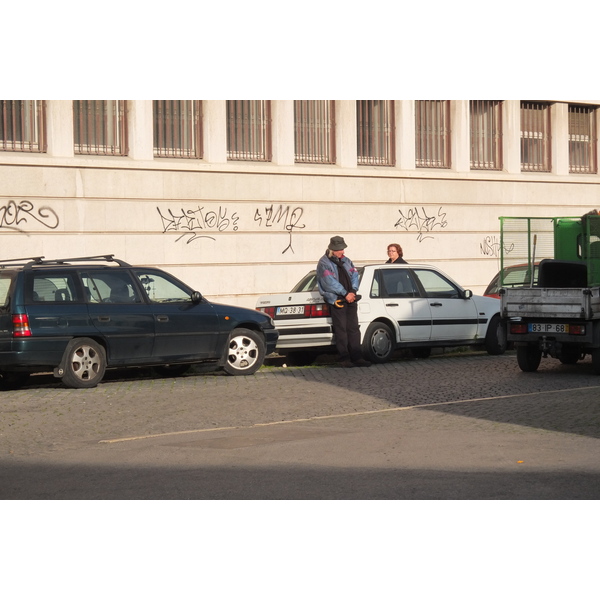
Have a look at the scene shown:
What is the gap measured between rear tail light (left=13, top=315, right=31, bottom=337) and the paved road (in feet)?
2.59

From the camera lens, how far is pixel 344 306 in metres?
16.6

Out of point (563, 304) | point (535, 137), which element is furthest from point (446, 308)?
point (535, 137)

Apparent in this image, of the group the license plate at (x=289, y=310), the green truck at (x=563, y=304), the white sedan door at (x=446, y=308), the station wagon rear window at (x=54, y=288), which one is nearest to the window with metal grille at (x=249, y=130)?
the white sedan door at (x=446, y=308)

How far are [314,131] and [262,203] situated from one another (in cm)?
243

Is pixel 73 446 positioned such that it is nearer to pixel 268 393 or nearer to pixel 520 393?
pixel 268 393

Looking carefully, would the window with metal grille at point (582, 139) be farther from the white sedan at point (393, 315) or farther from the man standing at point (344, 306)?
the man standing at point (344, 306)

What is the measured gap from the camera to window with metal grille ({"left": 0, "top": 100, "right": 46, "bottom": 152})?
21.3 metres

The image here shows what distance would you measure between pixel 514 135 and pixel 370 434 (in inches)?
789

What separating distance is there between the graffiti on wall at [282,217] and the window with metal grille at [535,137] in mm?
7437

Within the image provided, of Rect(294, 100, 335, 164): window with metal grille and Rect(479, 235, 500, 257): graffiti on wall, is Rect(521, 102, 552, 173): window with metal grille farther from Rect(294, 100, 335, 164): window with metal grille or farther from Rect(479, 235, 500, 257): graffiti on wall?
Rect(294, 100, 335, 164): window with metal grille

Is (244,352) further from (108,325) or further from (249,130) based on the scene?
(249,130)

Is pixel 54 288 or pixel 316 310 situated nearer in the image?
pixel 54 288

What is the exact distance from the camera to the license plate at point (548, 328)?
14.9m

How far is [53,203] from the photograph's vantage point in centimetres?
2147
